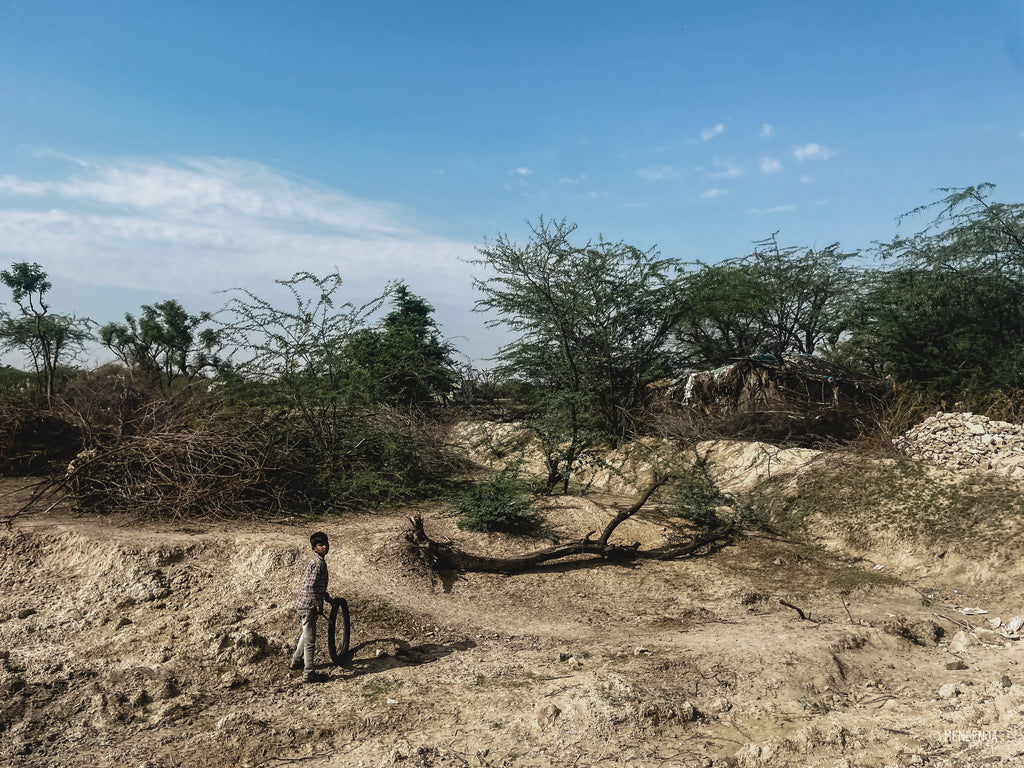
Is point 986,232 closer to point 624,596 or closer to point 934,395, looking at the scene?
point 934,395

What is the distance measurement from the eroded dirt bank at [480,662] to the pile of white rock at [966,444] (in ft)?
8.92

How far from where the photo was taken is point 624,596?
782 cm

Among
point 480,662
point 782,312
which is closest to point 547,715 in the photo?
point 480,662

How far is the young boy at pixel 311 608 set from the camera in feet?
17.6

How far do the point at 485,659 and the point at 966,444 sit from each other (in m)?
8.66

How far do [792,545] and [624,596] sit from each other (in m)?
3.02

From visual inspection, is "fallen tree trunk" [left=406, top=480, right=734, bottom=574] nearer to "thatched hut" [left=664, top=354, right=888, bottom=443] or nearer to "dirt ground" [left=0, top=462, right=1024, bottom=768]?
"dirt ground" [left=0, top=462, right=1024, bottom=768]

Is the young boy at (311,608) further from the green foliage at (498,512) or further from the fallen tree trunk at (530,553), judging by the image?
the green foliage at (498,512)

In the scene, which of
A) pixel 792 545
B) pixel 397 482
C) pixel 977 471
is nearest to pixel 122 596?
pixel 397 482

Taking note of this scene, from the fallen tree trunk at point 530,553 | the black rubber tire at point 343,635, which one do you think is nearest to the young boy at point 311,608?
the black rubber tire at point 343,635

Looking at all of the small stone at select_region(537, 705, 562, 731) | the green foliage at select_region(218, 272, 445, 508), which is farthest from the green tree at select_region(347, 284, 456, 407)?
the small stone at select_region(537, 705, 562, 731)

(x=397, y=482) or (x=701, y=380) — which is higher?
(x=701, y=380)

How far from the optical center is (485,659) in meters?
5.88

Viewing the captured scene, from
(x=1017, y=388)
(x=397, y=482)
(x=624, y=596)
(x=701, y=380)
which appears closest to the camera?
(x=624, y=596)
